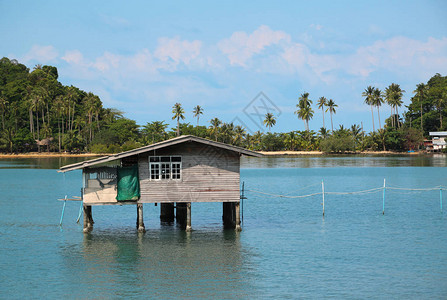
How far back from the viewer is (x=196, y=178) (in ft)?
107

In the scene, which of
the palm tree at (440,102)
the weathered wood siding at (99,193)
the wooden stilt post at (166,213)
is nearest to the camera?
the weathered wood siding at (99,193)

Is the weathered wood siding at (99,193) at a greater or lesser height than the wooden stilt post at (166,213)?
greater

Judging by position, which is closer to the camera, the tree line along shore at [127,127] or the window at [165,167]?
the window at [165,167]

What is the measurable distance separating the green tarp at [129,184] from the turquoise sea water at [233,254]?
293 centimetres

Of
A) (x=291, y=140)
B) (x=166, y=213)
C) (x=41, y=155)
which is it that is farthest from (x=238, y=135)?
(x=166, y=213)

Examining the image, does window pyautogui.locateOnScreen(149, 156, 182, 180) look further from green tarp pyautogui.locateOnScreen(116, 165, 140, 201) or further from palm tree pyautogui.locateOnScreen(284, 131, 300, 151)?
palm tree pyautogui.locateOnScreen(284, 131, 300, 151)

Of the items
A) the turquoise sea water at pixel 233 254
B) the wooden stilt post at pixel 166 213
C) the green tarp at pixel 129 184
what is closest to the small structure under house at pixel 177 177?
the green tarp at pixel 129 184

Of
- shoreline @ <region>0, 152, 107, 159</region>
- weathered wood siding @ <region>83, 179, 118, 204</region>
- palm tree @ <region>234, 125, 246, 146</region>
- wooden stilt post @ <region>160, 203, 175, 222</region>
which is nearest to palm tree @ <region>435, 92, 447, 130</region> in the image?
palm tree @ <region>234, 125, 246, 146</region>

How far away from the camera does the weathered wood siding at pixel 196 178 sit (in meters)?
32.7

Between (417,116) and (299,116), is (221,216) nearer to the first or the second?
(299,116)

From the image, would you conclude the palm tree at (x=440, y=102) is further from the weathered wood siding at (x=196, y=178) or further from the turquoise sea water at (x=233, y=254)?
the weathered wood siding at (x=196, y=178)

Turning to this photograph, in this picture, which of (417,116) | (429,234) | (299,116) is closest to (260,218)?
(429,234)

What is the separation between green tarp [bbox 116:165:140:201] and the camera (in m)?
32.6

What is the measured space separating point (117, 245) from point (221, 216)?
13519mm
